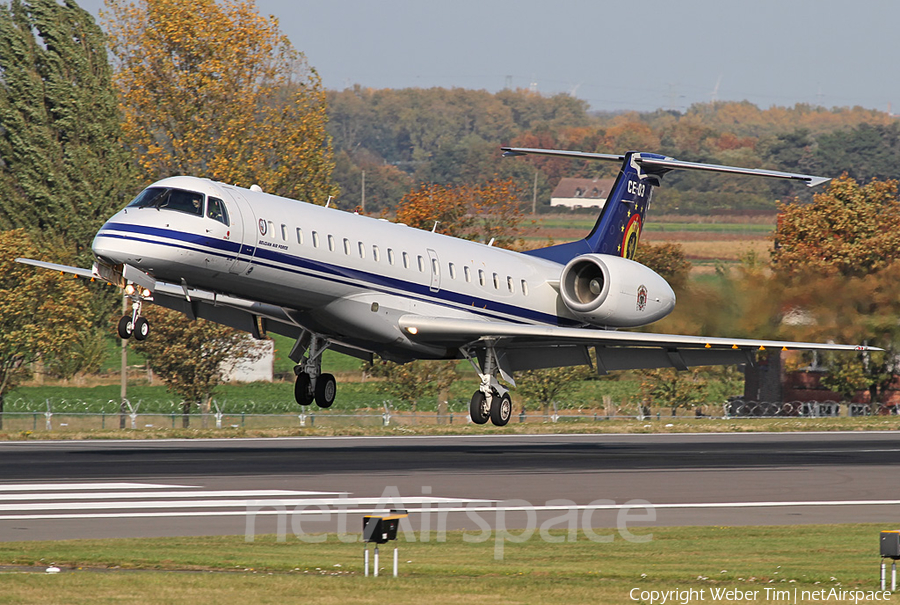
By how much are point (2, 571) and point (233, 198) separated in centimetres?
1114

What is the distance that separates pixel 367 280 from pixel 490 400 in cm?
480

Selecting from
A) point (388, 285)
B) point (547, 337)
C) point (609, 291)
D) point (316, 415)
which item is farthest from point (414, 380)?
point (388, 285)

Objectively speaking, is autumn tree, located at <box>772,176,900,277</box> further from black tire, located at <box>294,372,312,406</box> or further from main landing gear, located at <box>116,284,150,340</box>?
main landing gear, located at <box>116,284,150,340</box>

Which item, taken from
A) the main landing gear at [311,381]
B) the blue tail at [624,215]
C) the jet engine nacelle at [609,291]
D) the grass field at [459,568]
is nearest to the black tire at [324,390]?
the main landing gear at [311,381]

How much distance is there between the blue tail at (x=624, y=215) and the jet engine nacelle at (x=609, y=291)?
2473 millimetres

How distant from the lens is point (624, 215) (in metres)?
34.2

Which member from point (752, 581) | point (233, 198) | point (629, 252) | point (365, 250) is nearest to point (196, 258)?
point (233, 198)

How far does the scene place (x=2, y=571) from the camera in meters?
12.8

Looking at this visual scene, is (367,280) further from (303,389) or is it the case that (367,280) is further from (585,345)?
(585,345)

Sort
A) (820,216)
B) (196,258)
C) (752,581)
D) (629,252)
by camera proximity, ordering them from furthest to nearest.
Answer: (820,216)
(629,252)
(196,258)
(752,581)

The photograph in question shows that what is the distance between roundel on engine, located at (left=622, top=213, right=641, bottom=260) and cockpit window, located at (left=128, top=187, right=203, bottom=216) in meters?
15.2

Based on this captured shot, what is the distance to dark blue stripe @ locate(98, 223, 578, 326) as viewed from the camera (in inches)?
864

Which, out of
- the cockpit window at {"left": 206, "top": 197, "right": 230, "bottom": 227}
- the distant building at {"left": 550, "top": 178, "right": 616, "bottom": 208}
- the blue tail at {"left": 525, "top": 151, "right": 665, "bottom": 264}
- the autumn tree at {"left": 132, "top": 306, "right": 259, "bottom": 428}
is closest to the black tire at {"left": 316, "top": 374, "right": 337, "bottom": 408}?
the cockpit window at {"left": 206, "top": 197, "right": 230, "bottom": 227}

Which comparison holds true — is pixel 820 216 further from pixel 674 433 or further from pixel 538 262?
pixel 538 262
